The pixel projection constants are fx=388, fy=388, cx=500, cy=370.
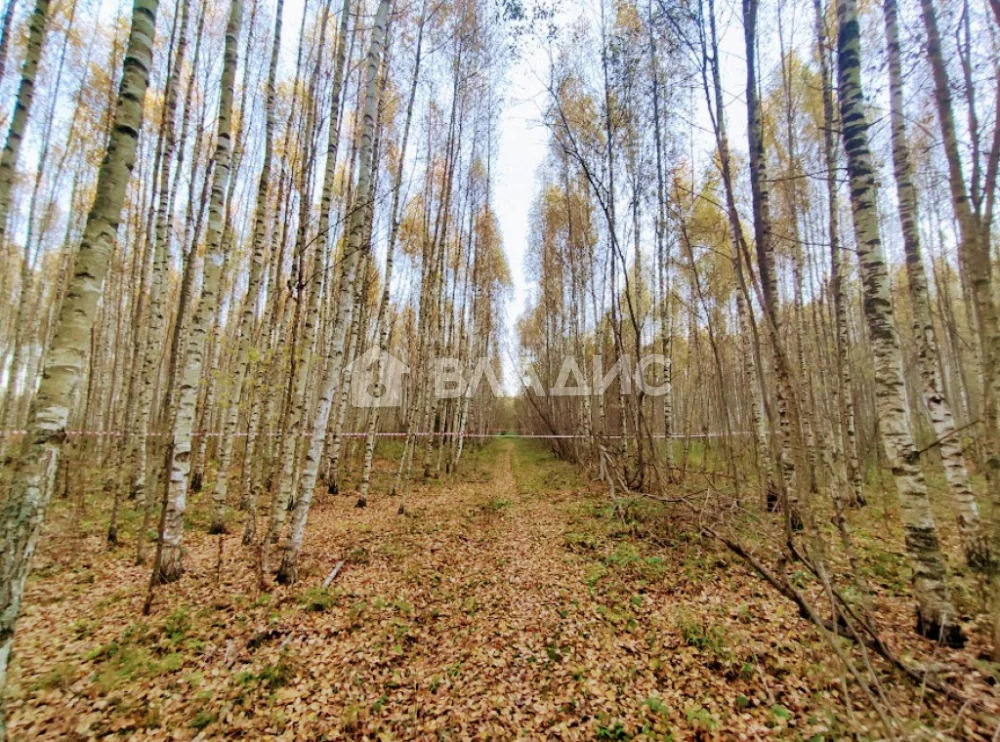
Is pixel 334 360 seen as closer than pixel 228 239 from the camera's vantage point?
Yes

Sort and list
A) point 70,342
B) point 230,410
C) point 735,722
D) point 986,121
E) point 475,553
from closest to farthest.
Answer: point 70,342 → point 735,722 → point 986,121 → point 475,553 → point 230,410

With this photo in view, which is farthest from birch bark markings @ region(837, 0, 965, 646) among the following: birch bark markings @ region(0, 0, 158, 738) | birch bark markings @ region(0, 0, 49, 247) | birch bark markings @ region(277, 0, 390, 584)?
birch bark markings @ region(0, 0, 49, 247)

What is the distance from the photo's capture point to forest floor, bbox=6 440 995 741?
2.92 meters

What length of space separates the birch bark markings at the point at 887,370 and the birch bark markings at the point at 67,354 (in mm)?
6000

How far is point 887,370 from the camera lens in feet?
12.0

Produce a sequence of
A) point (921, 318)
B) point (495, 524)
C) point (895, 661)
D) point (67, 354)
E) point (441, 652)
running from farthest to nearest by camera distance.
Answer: point (495, 524) < point (921, 318) < point (441, 652) < point (895, 661) < point (67, 354)

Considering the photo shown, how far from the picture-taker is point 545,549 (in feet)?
21.6

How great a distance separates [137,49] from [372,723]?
17.2ft

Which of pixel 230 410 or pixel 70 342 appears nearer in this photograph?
pixel 70 342

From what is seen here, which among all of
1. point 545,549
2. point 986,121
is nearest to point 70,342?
point 545,549

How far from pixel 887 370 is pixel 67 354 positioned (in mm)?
6433

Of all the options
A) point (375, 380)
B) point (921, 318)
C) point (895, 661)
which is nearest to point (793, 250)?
point (921, 318)

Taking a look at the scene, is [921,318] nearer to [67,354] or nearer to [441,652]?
[441,652]

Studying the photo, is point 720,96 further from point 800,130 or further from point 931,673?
point 800,130
